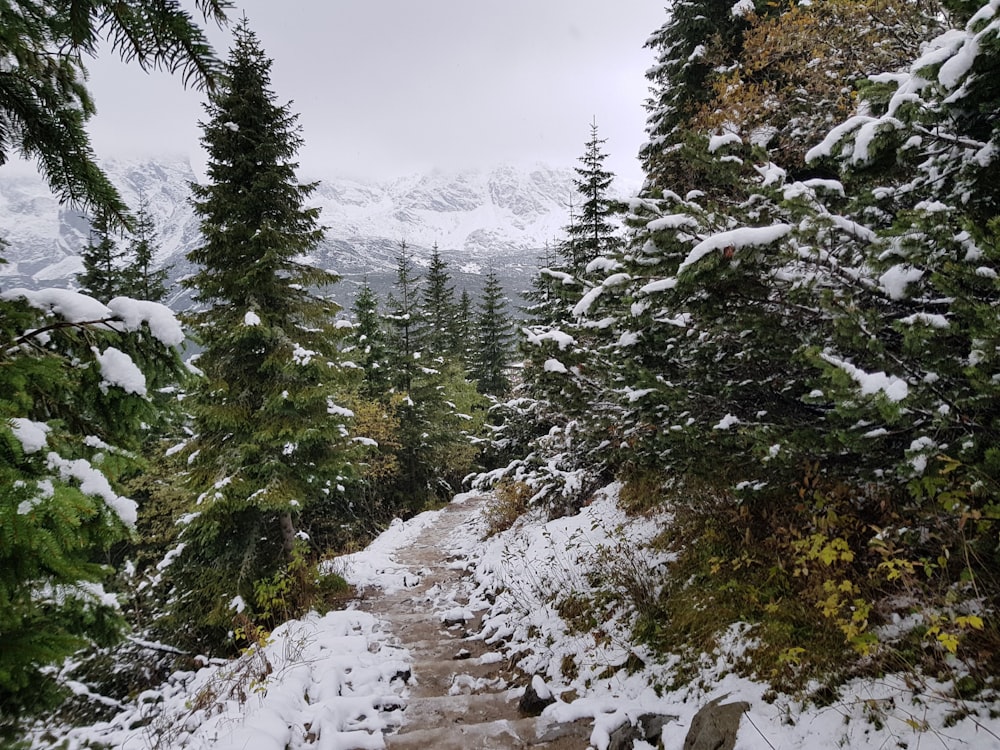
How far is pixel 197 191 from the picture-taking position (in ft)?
35.0

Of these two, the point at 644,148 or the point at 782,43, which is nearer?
the point at 782,43

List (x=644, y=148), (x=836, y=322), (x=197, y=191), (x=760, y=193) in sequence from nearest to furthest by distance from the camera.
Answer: (x=836, y=322) → (x=760, y=193) → (x=197, y=191) → (x=644, y=148)

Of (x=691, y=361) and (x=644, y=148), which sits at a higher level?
(x=644, y=148)

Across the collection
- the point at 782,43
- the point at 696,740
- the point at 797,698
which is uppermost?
the point at 782,43

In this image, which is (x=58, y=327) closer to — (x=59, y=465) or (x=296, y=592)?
(x=59, y=465)

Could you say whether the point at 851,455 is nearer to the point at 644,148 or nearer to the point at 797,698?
the point at 797,698

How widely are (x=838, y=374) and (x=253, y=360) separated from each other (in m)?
10.9

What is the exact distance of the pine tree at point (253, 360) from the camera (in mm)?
10180

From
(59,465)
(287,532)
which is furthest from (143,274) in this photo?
(59,465)

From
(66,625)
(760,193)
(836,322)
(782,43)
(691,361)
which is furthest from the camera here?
(782,43)

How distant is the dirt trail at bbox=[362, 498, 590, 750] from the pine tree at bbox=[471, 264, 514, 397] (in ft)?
88.3

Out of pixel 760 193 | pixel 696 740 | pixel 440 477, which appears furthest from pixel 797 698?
pixel 440 477

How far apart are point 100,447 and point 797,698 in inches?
180

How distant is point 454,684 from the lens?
563 cm
